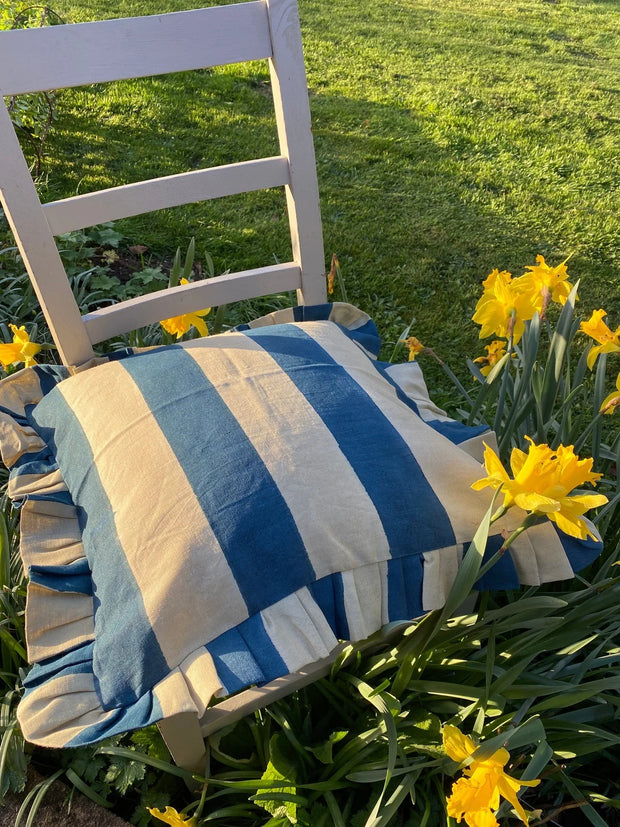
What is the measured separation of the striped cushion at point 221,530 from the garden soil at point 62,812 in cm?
32

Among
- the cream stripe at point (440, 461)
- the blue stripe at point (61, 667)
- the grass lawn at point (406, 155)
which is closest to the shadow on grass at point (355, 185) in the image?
the grass lawn at point (406, 155)

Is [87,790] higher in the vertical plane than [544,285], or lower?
lower

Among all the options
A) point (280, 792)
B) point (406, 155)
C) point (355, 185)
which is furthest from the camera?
point (406, 155)

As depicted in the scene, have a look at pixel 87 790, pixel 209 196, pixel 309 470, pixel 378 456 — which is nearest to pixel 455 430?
pixel 378 456

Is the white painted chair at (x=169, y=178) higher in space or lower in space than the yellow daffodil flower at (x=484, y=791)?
higher

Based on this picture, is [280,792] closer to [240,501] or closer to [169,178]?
[240,501]

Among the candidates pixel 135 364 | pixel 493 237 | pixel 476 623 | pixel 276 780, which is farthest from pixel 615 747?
pixel 493 237

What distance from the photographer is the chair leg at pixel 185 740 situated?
2.88 ft

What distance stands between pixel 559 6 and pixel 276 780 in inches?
280

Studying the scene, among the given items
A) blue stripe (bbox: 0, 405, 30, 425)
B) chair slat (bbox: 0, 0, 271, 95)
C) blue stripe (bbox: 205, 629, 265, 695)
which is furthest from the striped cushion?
chair slat (bbox: 0, 0, 271, 95)

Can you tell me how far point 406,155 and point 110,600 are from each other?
10.4ft

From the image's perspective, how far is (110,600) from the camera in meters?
0.91

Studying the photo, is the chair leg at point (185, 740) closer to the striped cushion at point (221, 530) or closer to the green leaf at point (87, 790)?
the striped cushion at point (221, 530)

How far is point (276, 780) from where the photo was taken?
0.98 meters
